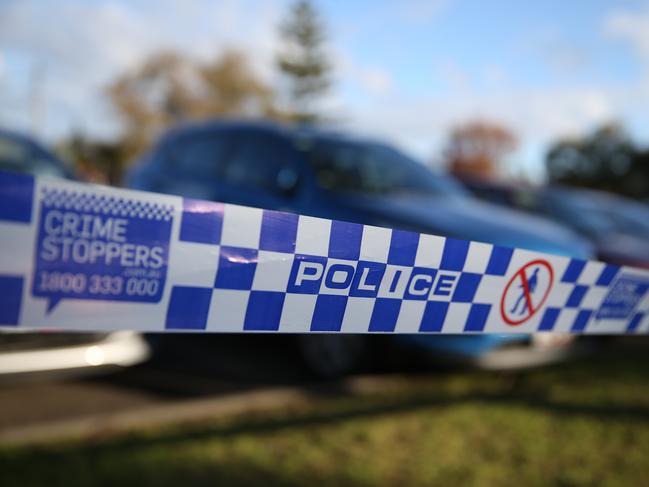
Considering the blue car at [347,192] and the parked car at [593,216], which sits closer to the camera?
the blue car at [347,192]

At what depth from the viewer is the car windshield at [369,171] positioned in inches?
138

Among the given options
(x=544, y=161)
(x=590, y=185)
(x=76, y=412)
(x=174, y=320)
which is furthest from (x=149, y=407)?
(x=544, y=161)

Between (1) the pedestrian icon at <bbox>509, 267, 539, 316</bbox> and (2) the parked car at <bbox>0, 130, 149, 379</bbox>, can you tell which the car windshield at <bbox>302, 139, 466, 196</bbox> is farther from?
(1) the pedestrian icon at <bbox>509, 267, 539, 316</bbox>

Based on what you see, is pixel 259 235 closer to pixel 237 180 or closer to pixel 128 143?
pixel 237 180

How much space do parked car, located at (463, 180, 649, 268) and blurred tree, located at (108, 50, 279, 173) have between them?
3279 centimetres

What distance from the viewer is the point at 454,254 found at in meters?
1.12

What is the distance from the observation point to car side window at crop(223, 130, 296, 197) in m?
3.67

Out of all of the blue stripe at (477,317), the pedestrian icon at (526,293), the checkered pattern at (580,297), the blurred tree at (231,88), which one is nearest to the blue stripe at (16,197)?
the blue stripe at (477,317)

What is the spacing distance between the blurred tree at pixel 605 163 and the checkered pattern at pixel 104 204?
35386mm

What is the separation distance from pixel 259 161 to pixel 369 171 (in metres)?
0.80

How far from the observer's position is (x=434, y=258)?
109cm

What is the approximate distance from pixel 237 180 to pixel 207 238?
303 cm

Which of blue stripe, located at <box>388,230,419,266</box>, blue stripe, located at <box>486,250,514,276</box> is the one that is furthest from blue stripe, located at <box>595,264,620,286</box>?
blue stripe, located at <box>388,230,419,266</box>

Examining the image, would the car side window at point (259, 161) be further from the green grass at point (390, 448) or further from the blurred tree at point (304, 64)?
the blurred tree at point (304, 64)
